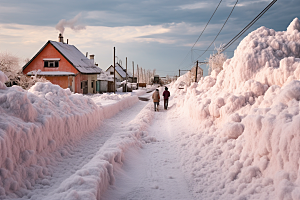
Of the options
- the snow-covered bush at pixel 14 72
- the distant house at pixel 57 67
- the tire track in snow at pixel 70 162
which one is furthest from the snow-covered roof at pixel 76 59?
the tire track in snow at pixel 70 162

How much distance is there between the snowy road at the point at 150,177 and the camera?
17.5 ft

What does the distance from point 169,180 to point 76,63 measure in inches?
1150

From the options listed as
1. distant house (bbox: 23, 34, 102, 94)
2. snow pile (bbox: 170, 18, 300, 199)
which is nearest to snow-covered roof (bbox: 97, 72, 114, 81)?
distant house (bbox: 23, 34, 102, 94)

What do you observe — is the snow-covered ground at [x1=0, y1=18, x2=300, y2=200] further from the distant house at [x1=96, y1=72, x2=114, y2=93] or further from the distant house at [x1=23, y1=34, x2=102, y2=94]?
the distant house at [x1=96, y1=72, x2=114, y2=93]

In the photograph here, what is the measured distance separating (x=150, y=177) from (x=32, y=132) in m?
3.29

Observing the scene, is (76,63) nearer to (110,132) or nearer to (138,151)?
(110,132)

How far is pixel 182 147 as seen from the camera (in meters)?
8.63

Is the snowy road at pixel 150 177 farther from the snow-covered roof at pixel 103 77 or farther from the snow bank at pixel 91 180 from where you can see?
the snow-covered roof at pixel 103 77

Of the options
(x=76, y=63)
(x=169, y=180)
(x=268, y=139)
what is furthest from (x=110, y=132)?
(x=76, y=63)

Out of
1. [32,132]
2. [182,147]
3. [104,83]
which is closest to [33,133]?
[32,132]

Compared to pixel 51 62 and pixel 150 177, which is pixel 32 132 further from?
pixel 51 62

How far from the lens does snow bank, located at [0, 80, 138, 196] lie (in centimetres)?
523

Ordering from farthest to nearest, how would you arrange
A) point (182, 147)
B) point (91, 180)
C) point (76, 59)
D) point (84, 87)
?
1. point (84, 87)
2. point (76, 59)
3. point (182, 147)
4. point (91, 180)

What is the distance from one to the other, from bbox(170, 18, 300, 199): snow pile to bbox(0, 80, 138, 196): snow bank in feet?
12.6
